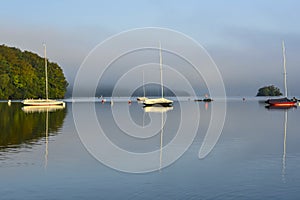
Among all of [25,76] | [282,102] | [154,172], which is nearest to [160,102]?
[282,102]

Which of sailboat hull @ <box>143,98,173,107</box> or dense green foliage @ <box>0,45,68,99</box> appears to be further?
dense green foliage @ <box>0,45,68,99</box>

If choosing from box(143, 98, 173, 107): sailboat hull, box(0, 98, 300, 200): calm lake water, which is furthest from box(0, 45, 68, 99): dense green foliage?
box(0, 98, 300, 200): calm lake water

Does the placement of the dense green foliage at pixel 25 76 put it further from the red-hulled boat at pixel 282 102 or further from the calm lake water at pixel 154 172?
the calm lake water at pixel 154 172

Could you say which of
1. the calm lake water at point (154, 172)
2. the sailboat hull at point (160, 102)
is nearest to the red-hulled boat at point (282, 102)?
the sailboat hull at point (160, 102)

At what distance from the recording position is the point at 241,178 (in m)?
15.9

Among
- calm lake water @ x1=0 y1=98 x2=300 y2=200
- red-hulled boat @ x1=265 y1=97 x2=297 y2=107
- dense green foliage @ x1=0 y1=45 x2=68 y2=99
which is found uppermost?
dense green foliage @ x1=0 y1=45 x2=68 y2=99

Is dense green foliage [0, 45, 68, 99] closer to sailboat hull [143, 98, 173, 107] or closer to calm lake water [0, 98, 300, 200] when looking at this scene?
sailboat hull [143, 98, 173, 107]

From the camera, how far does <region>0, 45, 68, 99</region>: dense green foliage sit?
13988 cm

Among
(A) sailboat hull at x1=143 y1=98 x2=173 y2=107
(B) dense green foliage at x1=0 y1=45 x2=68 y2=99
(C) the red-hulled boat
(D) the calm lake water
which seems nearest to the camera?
(D) the calm lake water

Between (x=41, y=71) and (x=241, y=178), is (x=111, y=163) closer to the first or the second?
(x=241, y=178)

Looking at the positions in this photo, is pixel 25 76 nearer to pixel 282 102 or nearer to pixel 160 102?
pixel 160 102

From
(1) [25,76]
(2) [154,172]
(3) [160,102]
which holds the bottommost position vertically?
(2) [154,172]

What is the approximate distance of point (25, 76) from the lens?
143875 mm

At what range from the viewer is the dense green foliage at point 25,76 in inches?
5507
